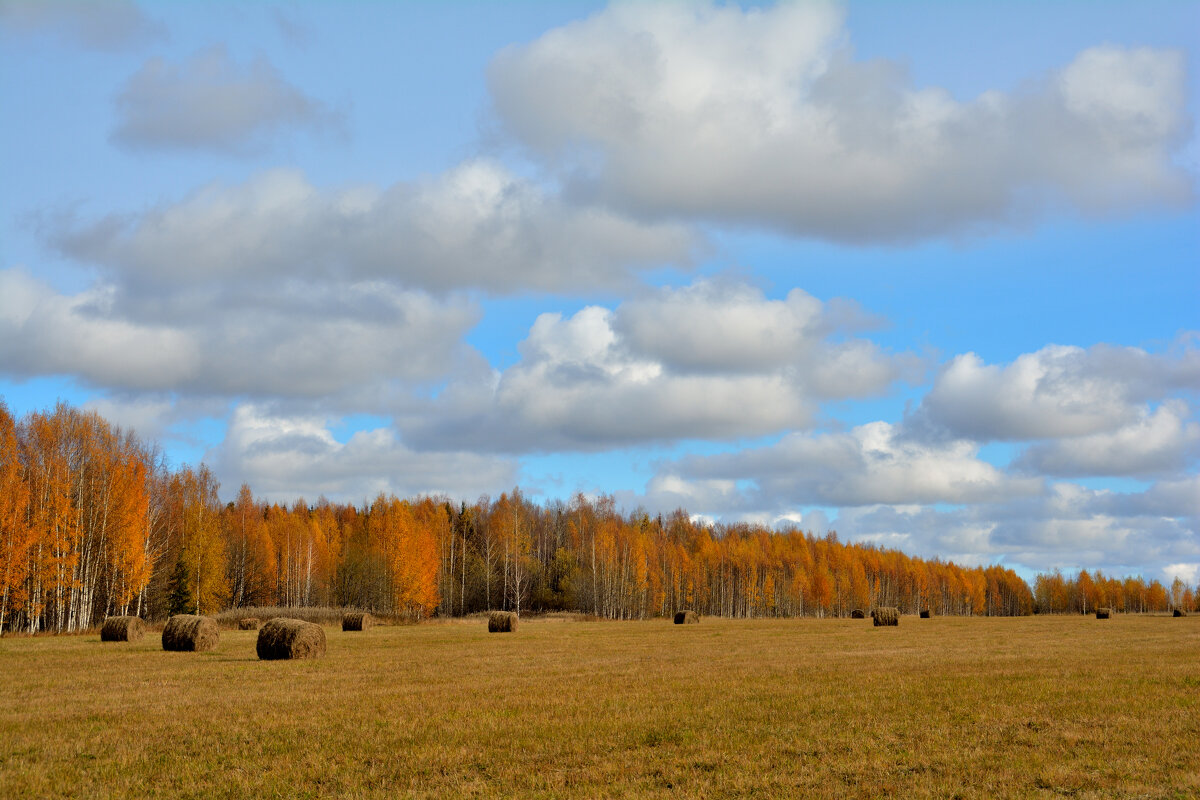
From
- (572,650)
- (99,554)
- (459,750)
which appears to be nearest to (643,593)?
(99,554)

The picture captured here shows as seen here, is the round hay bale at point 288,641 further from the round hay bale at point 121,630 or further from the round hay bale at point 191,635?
the round hay bale at point 121,630

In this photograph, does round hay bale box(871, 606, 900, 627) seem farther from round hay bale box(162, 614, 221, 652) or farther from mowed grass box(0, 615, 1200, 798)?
round hay bale box(162, 614, 221, 652)

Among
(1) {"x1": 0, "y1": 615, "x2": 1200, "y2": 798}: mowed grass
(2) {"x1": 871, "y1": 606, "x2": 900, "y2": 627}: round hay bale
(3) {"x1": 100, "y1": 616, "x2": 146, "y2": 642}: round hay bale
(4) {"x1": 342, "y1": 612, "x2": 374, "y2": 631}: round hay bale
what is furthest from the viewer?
(2) {"x1": 871, "y1": 606, "x2": 900, "y2": 627}: round hay bale

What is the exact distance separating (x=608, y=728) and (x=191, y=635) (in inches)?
1002

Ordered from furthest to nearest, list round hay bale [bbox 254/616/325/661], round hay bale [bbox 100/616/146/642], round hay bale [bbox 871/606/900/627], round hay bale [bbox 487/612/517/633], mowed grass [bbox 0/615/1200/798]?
1. round hay bale [bbox 871/606/900/627]
2. round hay bale [bbox 487/612/517/633]
3. round hay bale [bbox 100/616/146/642]
4. round hay bale [bbox 254/616/325/661]
5. mowed grass [bbox 0/615/1200/798]

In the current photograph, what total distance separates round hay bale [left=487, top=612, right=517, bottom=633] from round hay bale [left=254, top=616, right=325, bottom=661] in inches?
878

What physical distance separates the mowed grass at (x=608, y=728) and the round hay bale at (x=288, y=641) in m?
2.03

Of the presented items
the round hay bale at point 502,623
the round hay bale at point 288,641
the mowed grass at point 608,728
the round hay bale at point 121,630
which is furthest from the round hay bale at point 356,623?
the mowed grass at point 608,728

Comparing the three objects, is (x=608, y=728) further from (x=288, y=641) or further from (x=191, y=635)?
(x=191, y=635)

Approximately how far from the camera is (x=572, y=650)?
35.6m

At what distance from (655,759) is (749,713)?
15.2ft

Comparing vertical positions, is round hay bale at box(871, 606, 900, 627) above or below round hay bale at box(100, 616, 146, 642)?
below

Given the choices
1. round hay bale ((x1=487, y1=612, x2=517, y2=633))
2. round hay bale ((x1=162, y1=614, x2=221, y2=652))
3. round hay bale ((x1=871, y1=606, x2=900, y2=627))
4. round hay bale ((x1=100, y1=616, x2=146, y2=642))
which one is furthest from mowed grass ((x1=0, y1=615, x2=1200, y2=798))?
round hay bale ((x1=871, y1=606, x2=900, y2=627))

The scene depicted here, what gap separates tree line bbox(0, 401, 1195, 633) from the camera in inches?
2419
